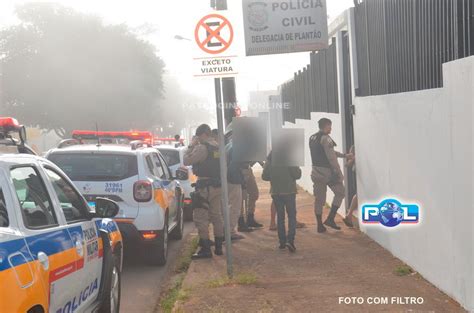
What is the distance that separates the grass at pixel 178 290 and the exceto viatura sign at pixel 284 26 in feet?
15.9

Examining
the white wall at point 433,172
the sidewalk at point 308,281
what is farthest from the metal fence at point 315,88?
the sidewalk at point 308,281

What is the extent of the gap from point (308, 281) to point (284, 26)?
695cm

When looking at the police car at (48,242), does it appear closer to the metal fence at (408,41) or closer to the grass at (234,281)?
the grass at (234,281)

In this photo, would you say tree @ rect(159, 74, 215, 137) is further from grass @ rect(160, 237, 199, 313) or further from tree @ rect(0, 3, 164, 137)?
grass @ rect(160, 237, 199, 313)

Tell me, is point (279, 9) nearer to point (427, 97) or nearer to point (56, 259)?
point (427, 97)

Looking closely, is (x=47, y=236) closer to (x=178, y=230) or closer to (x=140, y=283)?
(x=140, y=283)

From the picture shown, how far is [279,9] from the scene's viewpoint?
1328 centimetres

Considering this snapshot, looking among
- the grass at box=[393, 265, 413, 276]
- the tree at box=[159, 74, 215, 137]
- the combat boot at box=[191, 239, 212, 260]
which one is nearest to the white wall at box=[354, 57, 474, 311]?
the grass at box=[393, 265, 413, 276]

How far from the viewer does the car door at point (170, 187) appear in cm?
997

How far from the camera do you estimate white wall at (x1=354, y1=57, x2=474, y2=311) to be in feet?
18.8

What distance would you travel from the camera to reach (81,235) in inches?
197

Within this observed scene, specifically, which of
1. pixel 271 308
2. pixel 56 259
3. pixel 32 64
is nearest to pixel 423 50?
pixel 271 308

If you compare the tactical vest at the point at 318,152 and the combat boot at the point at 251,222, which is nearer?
the tactical vest at the point at 318,152

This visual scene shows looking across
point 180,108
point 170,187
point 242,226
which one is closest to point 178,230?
point 242,226
